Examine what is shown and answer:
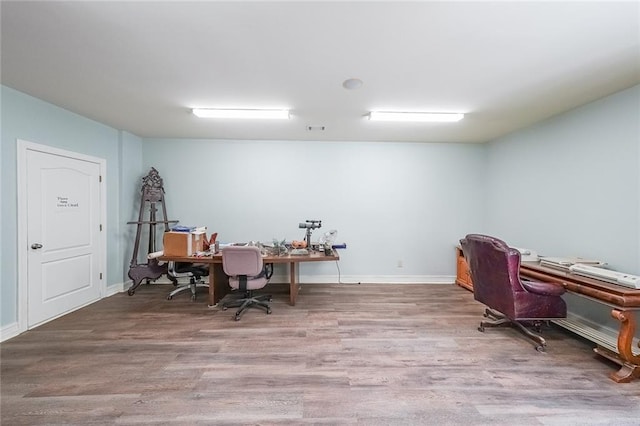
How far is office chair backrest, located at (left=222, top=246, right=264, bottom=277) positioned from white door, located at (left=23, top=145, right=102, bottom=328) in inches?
82.9

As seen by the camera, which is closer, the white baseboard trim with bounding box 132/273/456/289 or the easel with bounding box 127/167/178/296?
the easel with bounding box 127/167/178/296

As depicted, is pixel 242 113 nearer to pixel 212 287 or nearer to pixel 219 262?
pixel 219 262

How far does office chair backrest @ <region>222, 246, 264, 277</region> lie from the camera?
3102 millimetres

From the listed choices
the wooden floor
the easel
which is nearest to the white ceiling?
the easel

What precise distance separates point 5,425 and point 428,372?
3.00m

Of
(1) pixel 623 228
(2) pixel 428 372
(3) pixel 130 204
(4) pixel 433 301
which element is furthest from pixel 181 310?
→ (1) pixel 623 228

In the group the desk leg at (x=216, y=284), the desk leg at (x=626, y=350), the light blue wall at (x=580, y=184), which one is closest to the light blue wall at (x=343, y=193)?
the light blue wall at (x=580, y=184)

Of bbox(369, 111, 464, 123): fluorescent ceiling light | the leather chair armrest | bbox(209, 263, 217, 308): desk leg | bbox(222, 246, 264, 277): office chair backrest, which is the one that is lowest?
bbox(209, 263, 217, 308): desk leg

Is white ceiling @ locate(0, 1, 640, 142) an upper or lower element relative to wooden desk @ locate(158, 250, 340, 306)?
upper

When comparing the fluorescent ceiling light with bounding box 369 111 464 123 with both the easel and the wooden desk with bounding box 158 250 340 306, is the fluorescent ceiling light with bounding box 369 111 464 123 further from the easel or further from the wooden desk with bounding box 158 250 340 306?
the easel

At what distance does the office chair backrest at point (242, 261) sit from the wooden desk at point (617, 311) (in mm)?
3179

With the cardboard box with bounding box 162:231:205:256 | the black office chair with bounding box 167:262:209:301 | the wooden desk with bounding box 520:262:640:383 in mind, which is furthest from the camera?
the black office chair with bounding box 167:262:209:301

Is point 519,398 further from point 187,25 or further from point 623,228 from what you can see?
point 187,25

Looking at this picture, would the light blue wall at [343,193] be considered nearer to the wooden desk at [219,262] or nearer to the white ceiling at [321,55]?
the wooden desk at [219,262]
